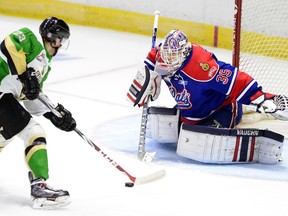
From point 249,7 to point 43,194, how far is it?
3062 mm

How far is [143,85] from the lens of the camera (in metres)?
4.14

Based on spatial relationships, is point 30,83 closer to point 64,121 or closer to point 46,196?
point 64,121

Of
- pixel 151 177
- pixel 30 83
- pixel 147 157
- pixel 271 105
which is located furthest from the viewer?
pixel 147 157

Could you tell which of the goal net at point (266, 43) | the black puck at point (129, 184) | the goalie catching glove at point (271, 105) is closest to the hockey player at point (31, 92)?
the black puck at point (129, 184)

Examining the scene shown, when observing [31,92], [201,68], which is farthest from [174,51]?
[31,92]

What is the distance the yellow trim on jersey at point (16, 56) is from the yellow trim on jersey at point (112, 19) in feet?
12.4

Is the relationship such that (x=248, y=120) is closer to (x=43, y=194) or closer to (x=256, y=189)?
(x=256, y=189)

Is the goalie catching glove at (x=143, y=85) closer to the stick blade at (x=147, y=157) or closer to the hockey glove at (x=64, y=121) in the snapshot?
the stick blade at (x=147, y=157)

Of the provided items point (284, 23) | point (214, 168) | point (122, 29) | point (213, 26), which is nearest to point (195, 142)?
point (214, 168)

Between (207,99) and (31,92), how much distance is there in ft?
3.60

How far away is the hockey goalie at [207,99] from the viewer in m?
4.03

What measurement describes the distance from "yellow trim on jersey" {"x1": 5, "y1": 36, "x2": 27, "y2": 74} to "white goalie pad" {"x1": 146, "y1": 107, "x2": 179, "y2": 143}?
111 centimetres

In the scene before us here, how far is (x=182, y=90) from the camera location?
4.13 metres

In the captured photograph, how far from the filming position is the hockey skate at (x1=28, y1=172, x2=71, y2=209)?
3.36 m
